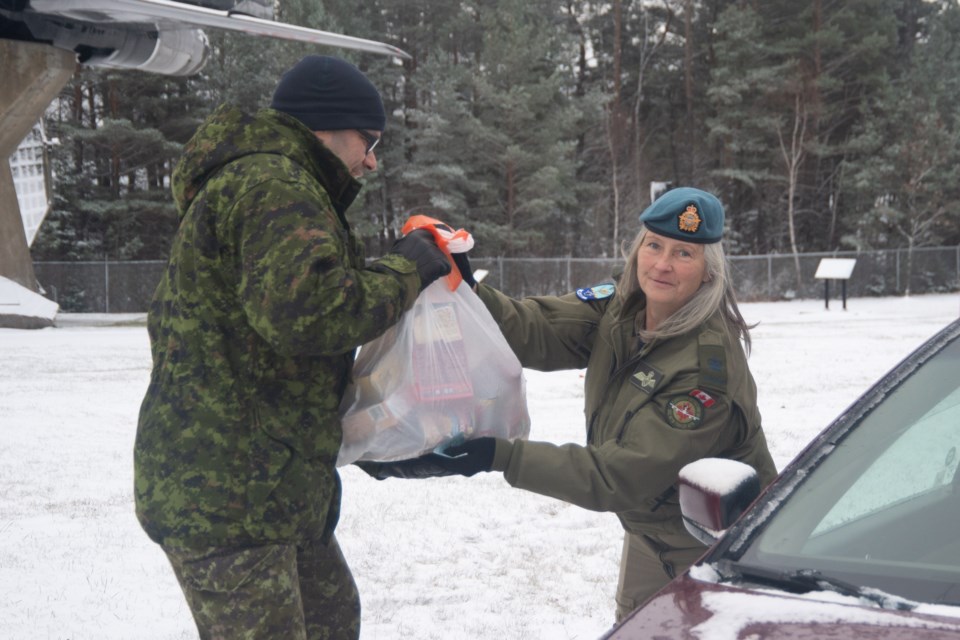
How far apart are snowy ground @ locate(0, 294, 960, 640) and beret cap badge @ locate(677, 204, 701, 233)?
215cm

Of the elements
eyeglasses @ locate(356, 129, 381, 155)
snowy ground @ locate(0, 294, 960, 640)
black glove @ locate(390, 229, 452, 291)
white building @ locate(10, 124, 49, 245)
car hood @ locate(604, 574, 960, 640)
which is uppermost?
white building @ locate(10, 124, 49, 245)

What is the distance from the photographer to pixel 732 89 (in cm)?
3384

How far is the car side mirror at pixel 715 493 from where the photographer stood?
1.94 meters

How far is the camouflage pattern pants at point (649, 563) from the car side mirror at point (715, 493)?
390 mm

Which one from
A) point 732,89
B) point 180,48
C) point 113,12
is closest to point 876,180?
point 732,89

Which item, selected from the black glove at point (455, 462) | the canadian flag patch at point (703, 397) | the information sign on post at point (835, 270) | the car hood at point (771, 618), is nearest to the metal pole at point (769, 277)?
the information sign on post at point (835, 270)

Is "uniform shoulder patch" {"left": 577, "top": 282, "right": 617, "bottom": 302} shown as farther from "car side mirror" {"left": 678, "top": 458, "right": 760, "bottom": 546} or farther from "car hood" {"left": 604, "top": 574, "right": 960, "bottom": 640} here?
"car hood" {"left": 604, "top": 574, "right": 960, "bottom": 640}

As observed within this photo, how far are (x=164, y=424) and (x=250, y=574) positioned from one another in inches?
14.7

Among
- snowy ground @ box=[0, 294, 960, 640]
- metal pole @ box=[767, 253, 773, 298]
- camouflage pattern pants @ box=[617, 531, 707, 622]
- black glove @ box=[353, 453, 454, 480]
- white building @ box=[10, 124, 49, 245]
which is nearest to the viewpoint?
black glove @ box=[353, 453, 454, 480]

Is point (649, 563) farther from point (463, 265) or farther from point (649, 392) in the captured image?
point (463, 265)

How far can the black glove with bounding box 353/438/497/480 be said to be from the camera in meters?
2.25

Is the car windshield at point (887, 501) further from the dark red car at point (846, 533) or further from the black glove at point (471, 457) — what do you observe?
the black glove at point (471, 457)

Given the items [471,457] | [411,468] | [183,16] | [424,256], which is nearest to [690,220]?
[424,256]

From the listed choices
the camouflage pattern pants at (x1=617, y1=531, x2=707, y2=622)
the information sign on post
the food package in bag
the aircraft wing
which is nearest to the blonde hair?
the food package in bag
